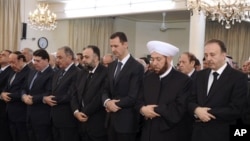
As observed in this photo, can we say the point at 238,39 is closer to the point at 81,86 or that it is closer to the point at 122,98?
the point at 81,86

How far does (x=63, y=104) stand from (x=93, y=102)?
586mm

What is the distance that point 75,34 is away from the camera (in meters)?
13.5

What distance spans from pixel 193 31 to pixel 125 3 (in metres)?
2.85

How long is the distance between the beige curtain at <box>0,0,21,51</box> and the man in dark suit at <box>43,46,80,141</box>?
7556 millimetres

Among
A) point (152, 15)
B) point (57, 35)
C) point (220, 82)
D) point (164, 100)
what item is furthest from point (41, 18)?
point (220, 82)

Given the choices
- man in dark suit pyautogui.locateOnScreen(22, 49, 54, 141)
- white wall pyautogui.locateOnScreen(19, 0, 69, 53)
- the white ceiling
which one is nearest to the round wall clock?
white wall pyautogui.locateOnScreen(19, 0, 69, 53)

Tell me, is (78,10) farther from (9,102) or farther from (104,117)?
(104,117)

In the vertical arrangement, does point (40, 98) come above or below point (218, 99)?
below

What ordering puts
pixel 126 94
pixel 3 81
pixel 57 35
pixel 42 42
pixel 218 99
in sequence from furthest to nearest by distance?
1. pixel 57 35
2. pixel 42 42
3. pixel 3 81
4. pixel 126 94
5. pixel 218 99

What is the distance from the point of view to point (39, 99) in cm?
465

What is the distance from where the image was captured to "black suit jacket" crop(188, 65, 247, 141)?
10.2 feet

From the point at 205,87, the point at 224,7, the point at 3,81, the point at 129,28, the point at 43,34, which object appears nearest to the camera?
the point at 205,87

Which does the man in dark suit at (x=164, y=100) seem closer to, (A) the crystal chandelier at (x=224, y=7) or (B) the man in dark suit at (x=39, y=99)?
(B) the man in dark suit at (x=39, y=99)

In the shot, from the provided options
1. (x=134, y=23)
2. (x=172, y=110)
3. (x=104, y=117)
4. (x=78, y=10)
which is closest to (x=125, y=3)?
(x=78, y=10)
